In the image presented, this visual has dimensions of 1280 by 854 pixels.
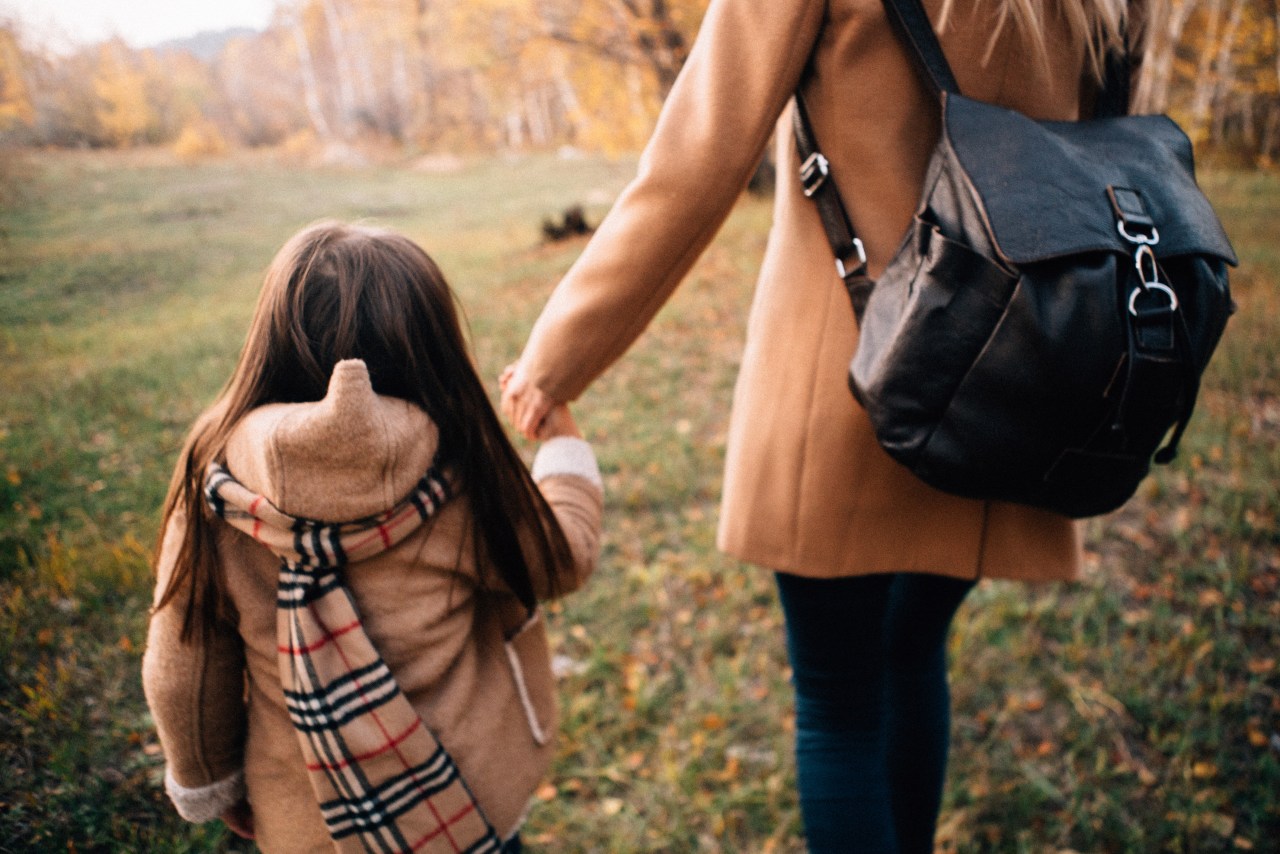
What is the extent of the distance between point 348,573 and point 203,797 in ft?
1.47

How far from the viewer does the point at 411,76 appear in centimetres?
1002

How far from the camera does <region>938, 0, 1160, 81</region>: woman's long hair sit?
101 centimetres

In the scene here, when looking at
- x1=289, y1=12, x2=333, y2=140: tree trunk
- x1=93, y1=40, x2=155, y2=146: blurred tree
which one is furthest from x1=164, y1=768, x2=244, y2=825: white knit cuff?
x1=289, y1=12, x2=333, y2=140: tree trunk

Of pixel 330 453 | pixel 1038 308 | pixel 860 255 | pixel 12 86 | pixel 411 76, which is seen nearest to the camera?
pixel 1038 308

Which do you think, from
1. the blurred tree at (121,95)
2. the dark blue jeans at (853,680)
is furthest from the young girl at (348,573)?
the blurred tree at (121,95)

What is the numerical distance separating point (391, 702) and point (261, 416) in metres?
0.48

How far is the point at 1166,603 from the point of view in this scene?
9.31ft

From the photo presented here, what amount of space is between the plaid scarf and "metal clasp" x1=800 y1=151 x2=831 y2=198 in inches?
29.4

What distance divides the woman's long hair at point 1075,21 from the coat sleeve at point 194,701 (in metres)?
1.38

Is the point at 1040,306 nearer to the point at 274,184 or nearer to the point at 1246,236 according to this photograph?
the point at 274,184

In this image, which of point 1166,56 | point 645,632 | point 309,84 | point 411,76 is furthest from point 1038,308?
point 411,76

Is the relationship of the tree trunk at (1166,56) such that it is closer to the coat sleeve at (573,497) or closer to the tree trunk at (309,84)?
the tree trunk at (309,84)

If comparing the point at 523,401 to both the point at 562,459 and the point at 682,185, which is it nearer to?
the point at 562,459

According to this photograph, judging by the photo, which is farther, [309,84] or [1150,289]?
[309,84]
